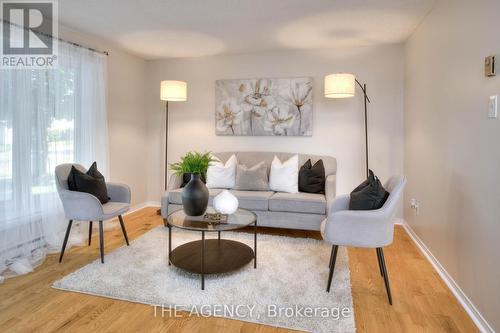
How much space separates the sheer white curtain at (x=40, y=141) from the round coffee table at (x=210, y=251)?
1.32 metres

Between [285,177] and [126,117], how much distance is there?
246 centimetres

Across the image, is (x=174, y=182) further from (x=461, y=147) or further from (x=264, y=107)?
(x=461, y=147)

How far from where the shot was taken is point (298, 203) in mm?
3625

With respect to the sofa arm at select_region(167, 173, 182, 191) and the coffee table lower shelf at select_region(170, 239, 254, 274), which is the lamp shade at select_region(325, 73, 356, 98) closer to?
the coffee table lower shelf at select_region(170, 239, 254, 274)

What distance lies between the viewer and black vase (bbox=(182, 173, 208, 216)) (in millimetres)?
2805

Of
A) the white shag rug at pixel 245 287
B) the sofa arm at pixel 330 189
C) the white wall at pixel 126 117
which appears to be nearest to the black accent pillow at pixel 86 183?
the white shag rug at pixel 245 287

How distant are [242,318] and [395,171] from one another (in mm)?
3104

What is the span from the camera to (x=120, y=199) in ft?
11.5

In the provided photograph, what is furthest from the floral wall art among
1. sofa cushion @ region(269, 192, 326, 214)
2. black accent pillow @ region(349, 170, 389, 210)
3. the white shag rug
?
black accent pillow @ region(349, 170, 389, 210)

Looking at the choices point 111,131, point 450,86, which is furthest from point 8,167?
point 450,86

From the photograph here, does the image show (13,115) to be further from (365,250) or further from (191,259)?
(365,250)

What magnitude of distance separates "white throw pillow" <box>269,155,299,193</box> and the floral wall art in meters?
0.67

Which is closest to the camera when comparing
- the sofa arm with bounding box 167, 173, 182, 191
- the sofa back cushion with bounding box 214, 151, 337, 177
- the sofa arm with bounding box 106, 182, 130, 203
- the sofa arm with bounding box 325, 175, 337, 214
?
the sofa arm with bounding box 106, 182, 130, 203

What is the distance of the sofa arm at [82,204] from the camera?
296cm
